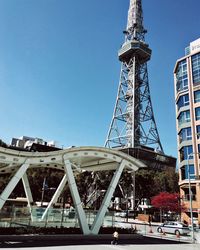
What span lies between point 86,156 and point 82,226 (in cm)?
603

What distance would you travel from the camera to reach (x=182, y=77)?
55.1 m

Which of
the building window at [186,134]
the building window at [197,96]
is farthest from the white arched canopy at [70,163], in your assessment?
the building window at [197,96]

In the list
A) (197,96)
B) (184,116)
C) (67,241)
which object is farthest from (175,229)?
(197,96)

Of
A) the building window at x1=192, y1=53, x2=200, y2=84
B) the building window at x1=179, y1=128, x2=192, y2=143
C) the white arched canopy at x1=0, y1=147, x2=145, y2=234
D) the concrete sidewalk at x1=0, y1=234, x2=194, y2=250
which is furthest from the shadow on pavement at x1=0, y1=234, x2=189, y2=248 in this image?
the building window at x1=192, y1=53, x2=200, y2=84

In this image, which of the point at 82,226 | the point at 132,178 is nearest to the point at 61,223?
the point at 82,226

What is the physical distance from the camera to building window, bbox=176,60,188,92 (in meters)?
53.9

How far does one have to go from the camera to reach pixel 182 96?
2098 inches

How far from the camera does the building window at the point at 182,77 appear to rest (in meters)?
53.9

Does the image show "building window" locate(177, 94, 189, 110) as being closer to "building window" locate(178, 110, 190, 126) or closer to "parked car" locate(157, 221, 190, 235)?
"building window" locate(178, 110, 190, 126)

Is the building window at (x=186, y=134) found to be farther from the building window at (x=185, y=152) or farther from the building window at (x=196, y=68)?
the building window at (x=196, y=68)

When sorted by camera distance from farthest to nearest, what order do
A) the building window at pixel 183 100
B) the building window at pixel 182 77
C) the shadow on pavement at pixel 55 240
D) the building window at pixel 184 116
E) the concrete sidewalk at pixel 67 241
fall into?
the building window at pixel 182 77 → the building window at pixel 183 100 → the building window at pixel 184 116 → the shadow on pavement at pixel 55 240 → the concrete sidewalk at pixel 67 241

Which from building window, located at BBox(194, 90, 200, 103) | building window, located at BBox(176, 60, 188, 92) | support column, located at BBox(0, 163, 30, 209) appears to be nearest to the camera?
support column, located at BBox(0, 163, 30, 209)

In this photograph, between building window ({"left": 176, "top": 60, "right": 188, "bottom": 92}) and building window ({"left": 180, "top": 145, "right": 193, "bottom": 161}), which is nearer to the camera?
building window ({"left": 180, "top": 145, "right": 193, "bottom": 161})

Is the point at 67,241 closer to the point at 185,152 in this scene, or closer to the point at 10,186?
the point at 10,186
